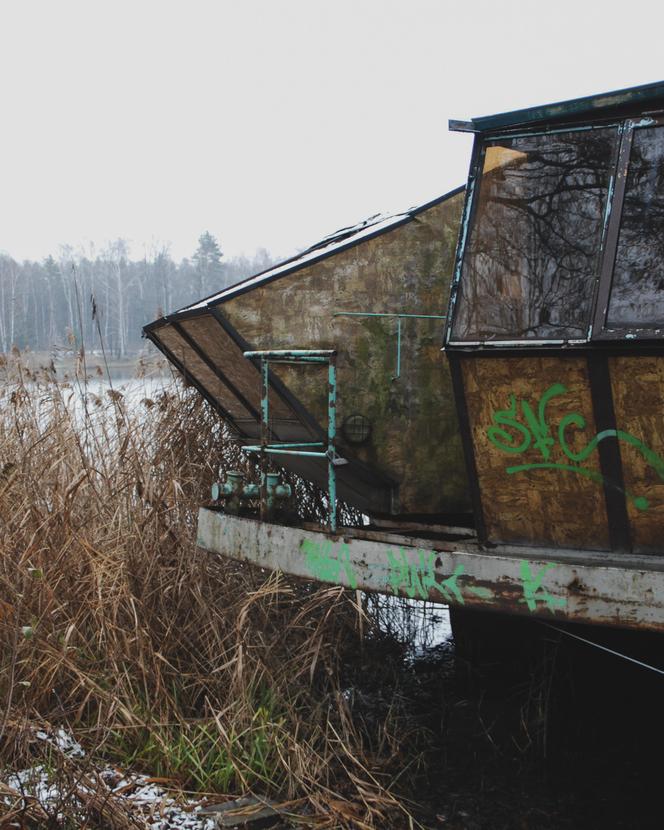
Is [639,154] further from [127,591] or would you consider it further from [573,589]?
[127,591]

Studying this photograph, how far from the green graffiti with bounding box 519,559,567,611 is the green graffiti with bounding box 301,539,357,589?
74cm

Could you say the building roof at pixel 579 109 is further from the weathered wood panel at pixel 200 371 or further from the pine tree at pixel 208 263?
the pine tree at pixel 208 263

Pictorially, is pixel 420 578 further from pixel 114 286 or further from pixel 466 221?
pixel 114 286

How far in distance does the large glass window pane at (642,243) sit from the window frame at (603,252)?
22 mm

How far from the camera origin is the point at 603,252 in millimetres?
3326

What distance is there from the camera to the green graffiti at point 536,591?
3209 millimetres

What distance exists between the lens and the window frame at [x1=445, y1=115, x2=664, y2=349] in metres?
3.21

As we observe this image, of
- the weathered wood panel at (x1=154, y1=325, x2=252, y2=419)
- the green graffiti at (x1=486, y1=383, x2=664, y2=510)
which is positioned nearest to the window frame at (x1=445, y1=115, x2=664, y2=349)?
the green graffiti at (x1=486, y1=383, x2=664, y2=510)

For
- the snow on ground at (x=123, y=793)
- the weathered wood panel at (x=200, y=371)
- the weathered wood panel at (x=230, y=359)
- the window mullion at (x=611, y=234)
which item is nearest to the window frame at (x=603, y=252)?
the window mullion at (x=611, y=234)

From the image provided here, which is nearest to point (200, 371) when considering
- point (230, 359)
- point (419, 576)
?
point (230, 359)

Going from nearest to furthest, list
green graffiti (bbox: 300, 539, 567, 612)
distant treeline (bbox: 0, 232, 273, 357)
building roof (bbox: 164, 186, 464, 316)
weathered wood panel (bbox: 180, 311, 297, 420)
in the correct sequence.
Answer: green graffiti (bbox: 300, 539, 567, 612) < building roof (bbox: 164, 186, 464, 316) < weathered wood panel (bbox: 180, 311, 297, 420) < distant treeline (bbox: 0, 232, 273, 357)

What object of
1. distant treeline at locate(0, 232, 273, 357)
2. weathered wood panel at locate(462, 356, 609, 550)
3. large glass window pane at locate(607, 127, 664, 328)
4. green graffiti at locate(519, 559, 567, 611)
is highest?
distant treeline at locate(0, 232, 273, 357)

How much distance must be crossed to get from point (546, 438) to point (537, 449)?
61 mm

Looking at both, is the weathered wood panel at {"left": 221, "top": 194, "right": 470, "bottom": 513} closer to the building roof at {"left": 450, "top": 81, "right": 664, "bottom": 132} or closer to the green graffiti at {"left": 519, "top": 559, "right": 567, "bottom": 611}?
the building roof at {"left": 450, "top": 81, "right": 664, "bottom": 132}
